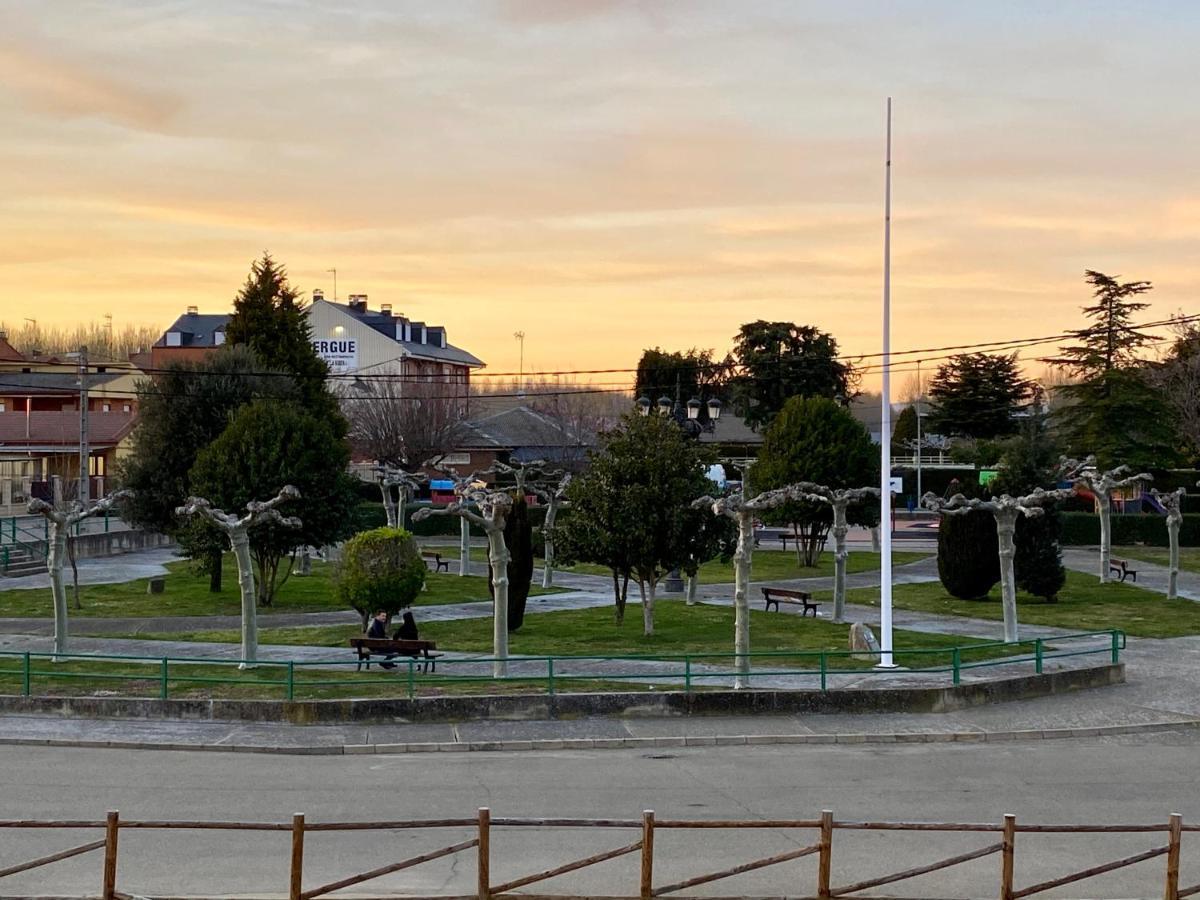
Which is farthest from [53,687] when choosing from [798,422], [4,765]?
[798,422]

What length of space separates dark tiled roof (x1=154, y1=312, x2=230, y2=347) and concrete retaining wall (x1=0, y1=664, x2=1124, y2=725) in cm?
8652

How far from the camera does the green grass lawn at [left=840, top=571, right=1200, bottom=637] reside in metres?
32.9

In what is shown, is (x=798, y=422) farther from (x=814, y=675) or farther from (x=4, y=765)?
(x=4, y=765)

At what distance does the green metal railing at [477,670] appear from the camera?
70.8ft

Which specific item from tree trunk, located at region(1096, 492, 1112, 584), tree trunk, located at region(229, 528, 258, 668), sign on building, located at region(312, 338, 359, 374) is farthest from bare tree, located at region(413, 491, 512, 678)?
sign on building, located at region(312, 338, 359, 374)

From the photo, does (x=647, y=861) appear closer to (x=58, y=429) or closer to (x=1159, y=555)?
(x=1159, y=555)

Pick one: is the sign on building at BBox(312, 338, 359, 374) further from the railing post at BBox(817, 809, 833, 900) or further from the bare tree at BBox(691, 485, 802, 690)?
the railing post at BBox(817, 809, 833, 900)

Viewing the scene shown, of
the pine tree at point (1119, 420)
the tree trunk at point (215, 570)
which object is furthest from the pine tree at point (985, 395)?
the tree trunk at point (215, 570)

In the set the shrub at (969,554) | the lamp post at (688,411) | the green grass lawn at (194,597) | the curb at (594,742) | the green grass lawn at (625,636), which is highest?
the lamp post at (688,411)

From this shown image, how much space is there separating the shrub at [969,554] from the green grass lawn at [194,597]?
37.7 feet

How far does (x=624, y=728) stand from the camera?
2039 centimetres

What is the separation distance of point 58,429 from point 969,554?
2207 inches

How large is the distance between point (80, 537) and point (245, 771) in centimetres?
3464

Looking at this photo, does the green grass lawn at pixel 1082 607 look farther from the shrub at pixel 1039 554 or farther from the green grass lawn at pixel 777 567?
the green grass lawn at pixel 777 567
